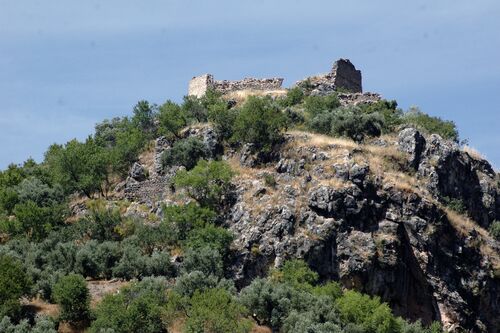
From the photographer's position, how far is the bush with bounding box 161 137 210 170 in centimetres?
5988

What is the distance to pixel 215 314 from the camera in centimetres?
4412

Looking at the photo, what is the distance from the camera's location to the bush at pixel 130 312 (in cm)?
4419

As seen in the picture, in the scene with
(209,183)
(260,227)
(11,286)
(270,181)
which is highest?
(270,181)

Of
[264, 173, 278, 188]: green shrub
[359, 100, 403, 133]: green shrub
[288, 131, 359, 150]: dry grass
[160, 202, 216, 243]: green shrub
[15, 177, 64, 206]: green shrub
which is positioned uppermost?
[359, 100, 403, 133]: green shrub

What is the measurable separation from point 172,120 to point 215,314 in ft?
71.3

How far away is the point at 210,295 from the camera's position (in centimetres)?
4609

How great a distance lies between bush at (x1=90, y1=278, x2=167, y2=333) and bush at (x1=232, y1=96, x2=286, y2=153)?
49.1 ft

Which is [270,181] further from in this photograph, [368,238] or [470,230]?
[470,230]

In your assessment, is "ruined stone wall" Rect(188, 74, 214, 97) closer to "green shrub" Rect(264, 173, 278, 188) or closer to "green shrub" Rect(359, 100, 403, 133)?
"green shrub" Rect(359, 100, 403, 133)

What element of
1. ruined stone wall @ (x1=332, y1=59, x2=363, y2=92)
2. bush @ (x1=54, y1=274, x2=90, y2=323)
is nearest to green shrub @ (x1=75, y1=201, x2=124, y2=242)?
bush @ (x1=54, y1=274, x2=90, y2=323)

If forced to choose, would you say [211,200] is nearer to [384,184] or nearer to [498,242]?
[384,184]

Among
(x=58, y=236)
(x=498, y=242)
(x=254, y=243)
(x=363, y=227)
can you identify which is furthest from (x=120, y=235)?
(x=498, y=242)

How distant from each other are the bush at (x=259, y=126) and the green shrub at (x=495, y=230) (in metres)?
13.0

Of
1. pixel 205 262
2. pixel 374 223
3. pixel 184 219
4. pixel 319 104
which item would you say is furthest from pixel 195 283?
pixel 319 104
